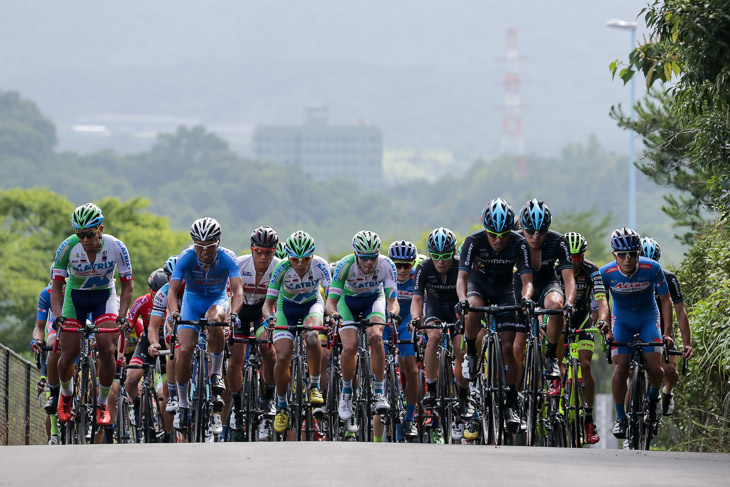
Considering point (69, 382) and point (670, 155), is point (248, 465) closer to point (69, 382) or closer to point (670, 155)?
point (69, 382)

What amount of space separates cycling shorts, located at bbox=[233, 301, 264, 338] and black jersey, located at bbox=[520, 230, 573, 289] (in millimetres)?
3198

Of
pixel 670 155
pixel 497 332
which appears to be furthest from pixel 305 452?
pixel 670 155

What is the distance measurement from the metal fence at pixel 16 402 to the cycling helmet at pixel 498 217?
817 cm

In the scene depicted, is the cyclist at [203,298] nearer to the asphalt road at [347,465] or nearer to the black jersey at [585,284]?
the asphalt road at [347,465]

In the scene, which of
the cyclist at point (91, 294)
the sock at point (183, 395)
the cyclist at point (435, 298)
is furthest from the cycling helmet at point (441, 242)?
the cyclist at point (91, 294)

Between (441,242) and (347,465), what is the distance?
564 centimetres

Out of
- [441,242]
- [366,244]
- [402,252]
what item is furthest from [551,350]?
[402,252]

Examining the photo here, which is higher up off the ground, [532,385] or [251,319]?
[251,319]

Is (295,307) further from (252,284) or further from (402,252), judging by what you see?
(402,252)

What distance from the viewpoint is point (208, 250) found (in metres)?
13.7

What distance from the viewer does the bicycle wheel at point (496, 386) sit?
11.9 meters

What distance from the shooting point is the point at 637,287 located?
14.3 m

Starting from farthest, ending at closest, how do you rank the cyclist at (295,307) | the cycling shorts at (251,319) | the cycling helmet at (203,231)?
the cycling shorts at (251,319) < the cyclist at (295,307) < the cycling helmet at (203,231)

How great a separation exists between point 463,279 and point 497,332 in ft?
1.83
